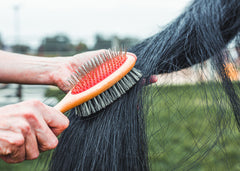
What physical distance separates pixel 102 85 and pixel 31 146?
25 centimetres

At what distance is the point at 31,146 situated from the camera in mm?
599

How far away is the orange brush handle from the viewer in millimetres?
727

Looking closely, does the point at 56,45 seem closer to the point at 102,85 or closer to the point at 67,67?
the point at 67,67

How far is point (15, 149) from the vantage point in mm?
562

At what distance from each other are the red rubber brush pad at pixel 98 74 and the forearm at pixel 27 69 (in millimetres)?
287

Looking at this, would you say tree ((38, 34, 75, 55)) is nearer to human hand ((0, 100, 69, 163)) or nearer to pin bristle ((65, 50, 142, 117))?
pin bristle ((65, 50, 142, 117))

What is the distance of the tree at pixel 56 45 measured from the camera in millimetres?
5723

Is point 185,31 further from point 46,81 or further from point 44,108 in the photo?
point 46,81

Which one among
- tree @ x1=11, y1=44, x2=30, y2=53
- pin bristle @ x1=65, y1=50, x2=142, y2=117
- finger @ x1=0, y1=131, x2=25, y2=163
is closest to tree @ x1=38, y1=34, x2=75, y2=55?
tree @ x1=11, y1=44, x2=30, y2=53

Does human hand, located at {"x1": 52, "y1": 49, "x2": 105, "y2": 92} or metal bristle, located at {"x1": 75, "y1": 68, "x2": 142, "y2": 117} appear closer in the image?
metal bristle, located at {"x1": 75, "y1": 68, "x2": 142, "y2": 117}

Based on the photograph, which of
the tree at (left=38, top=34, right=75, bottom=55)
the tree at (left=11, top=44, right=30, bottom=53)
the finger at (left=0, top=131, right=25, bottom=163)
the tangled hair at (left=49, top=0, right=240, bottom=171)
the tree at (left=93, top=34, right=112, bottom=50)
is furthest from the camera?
the tree at (left=38, top=34, right=75, bottom=55)

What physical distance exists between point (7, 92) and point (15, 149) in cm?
380

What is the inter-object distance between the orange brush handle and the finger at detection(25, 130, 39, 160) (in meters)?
0.14

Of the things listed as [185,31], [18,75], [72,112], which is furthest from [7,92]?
[185,31]
